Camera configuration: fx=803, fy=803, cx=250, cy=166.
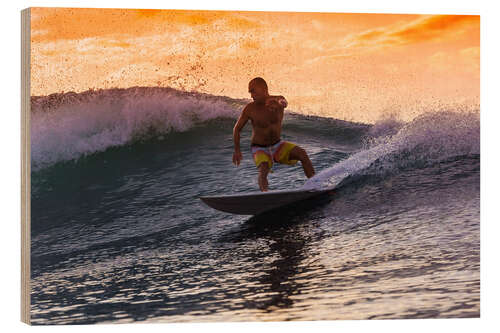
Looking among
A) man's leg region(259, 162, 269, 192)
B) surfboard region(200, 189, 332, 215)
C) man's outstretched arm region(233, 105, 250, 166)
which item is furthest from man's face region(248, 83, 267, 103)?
surfboard region(200, 189, 332, 215)

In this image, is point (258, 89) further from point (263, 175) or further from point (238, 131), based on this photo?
point (263, 175)

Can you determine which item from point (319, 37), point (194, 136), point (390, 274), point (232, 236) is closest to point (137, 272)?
point (232, 236)

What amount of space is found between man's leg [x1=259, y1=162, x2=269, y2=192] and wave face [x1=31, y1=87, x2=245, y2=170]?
0.41 m

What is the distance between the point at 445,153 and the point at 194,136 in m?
1.85

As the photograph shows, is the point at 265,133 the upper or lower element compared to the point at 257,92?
lower

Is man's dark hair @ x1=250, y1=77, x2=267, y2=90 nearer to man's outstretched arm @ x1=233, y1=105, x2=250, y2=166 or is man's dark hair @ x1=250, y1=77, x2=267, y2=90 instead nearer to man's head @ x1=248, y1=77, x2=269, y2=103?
man's head @ x1=248, y1=77, x2=269, y2=103

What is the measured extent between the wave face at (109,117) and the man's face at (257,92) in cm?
12

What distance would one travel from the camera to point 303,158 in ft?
18.3

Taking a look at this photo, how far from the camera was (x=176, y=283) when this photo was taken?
5.05 metres

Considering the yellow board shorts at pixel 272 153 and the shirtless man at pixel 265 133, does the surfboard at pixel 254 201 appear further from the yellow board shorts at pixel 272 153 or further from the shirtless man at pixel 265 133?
the yellow board shorts at pixel 272 153

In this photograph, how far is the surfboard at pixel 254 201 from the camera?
551 cm

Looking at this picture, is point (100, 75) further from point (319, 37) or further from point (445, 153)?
point (445, 153)

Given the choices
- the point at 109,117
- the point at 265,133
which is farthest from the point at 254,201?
the point at 109,117

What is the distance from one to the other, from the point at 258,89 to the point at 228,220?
3.04 feet
